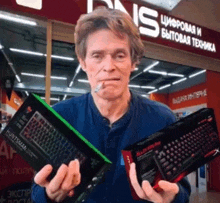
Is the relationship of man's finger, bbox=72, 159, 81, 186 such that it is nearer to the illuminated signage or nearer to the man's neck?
the man's neck

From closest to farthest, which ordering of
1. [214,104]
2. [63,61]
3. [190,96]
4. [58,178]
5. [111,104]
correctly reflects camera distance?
[58,178] → [111,104] → [214,104] → [63,61] → [190,96]

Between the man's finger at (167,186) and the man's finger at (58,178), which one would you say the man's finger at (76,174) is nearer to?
the man's finger at (58,178)

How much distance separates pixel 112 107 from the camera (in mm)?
758

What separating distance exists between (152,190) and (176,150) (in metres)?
0.16

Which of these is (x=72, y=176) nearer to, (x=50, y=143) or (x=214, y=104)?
(x=50, y=143)

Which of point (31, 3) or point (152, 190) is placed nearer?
point (152, 190)

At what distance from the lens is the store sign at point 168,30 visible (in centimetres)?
246

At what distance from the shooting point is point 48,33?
2.06 meters

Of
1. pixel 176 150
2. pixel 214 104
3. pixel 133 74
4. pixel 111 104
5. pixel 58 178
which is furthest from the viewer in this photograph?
pixel 133 74

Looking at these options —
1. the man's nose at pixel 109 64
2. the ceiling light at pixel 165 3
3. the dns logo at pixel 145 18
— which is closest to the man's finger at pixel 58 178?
the man's nose at pixel 109 64

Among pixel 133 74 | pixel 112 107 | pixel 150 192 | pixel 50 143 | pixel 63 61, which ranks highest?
pixel 63 61

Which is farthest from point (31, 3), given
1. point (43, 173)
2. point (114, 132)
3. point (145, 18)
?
point (43, 173)

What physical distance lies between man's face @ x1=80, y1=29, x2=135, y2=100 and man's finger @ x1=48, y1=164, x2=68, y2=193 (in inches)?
11.0

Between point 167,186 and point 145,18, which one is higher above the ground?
point 145,18
